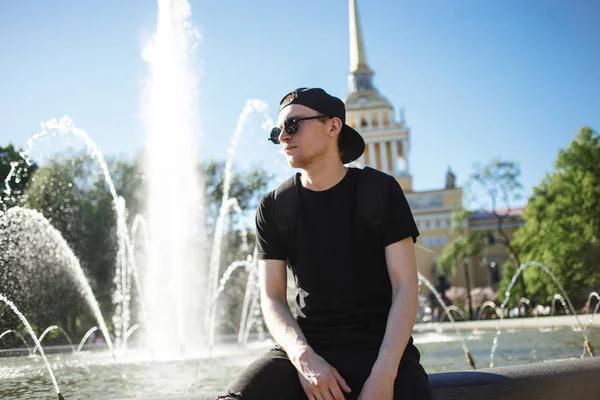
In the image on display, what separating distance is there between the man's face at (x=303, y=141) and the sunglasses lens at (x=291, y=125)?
12mm

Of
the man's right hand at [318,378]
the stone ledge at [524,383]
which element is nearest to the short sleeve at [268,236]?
the man's right hand at [318,378]

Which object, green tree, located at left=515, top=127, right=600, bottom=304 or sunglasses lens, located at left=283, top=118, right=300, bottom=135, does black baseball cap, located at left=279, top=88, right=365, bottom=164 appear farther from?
green tree, located at left=515, top=127, right=600, bottom=304

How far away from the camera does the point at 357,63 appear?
230ft

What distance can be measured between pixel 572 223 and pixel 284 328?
3009 centimetres

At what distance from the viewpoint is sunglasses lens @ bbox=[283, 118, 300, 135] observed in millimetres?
2693

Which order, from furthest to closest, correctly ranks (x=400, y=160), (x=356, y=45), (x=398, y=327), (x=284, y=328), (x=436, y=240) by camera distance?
1. (x=356, y=45)
2. (x=400, y=160)
3. (x=436, y=240)
4. (x=284, y=328)
5. (x=398, y=327)

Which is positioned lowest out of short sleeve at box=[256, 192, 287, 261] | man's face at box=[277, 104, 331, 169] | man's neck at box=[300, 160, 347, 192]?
short sleeve at box=[256, 192, 287, 261]

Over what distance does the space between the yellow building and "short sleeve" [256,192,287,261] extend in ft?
162

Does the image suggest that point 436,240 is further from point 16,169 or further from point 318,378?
point 318,378

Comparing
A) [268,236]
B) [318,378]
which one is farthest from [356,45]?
[318,378]

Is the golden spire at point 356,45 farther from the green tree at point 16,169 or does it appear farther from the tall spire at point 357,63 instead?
the green tree at point 16,169

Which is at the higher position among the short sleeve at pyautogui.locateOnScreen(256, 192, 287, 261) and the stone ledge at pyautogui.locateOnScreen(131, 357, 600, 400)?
the short sleeve at pyautogui.locateOnScreen(256, 192, 287, 261)

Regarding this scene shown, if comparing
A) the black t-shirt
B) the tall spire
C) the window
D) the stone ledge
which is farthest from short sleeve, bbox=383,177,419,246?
the tall spire

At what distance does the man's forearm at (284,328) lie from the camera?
241cm
